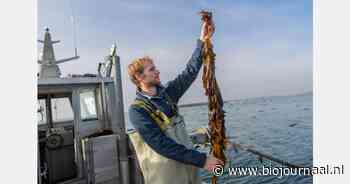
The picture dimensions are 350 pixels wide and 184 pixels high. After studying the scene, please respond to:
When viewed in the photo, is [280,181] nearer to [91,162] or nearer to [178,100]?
[91,162]

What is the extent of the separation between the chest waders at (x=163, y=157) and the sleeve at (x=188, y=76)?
131 mm

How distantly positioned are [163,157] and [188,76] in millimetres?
527

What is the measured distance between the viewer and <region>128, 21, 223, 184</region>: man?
5.25 ft

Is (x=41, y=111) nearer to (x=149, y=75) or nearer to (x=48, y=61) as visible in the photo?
(x=48, y=61)

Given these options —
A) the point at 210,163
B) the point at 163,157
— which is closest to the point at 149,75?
the point at 163,157

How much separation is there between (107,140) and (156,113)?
271cm

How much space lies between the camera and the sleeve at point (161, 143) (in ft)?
5.21

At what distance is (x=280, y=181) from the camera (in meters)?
9.38

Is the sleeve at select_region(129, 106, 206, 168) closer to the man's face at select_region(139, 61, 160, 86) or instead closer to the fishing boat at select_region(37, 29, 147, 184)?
the man's face at select_region(139, 61, 160, 86)

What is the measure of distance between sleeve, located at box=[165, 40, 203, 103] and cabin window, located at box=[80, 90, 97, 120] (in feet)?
10.1

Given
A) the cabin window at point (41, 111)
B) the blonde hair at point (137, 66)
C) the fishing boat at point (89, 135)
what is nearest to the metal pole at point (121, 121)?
the fishing boat at point (89, 135)

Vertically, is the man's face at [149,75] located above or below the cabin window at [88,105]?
above

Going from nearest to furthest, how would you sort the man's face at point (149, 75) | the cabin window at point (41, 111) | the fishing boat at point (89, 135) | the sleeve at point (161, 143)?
1. the sleeve at point (161, 143)
2. the man's face at point (149, 75)
3. the fishing boat at point (89, 135)
4. the cabin window at point (41, 111)

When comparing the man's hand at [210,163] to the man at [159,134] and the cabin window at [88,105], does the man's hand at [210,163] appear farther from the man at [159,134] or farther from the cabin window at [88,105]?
the cabin window at [88,105]
